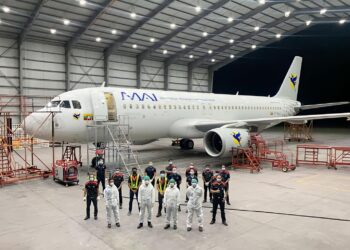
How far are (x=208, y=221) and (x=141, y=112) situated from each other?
884 centimetres

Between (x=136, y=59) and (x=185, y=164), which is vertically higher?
(x=136, y=59)

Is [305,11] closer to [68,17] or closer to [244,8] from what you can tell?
[244,8]

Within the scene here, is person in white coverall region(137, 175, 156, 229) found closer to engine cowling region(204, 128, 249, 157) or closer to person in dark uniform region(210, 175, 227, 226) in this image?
person in dark uniform region(210, 175, 227, 226)

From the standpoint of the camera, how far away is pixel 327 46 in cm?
4775

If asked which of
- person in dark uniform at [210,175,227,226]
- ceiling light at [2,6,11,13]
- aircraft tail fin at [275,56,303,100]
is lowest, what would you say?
person in dark uniform at [210,175,227,226]

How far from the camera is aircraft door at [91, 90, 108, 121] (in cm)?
1410

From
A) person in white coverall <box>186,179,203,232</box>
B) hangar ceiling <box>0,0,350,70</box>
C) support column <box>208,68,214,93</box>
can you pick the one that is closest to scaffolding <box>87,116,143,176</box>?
person in white coverall <box>186,179,203,232</box>

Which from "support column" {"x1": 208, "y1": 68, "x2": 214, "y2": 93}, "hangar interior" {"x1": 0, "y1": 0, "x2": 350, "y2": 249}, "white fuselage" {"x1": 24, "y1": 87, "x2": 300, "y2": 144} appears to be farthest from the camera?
"support column" {"x1": 208, "y1": 68, "x2": 214, "y2": 93}

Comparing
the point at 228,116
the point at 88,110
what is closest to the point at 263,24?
the point at 228,116

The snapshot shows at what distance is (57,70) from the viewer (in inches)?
1166

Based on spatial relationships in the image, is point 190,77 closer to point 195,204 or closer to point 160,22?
point 160,22

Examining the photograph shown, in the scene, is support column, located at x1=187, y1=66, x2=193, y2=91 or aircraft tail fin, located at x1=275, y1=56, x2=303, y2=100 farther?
support column, located at x1=187, y1=66, x2=193, y2=91

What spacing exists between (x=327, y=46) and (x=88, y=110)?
149 ft

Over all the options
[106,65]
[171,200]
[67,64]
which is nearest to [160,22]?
[106,65]
